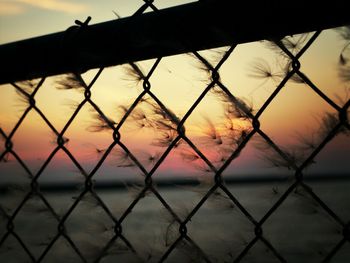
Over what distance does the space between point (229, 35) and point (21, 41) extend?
73 cm

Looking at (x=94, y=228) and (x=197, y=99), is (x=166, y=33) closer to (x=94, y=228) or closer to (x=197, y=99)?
(x=197, y=99)

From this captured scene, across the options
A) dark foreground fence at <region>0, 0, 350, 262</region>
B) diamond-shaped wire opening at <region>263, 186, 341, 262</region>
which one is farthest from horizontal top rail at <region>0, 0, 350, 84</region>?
diamond-shaped wire opening at <region>263, 186, 341, 262</region>

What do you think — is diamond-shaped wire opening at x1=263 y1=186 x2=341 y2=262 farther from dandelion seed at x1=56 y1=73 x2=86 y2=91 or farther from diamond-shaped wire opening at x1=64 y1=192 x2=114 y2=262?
dandelion seed at x1=56 y1=73 x2=86 y2=91

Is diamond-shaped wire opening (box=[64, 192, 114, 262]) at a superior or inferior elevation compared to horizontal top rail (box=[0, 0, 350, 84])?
inferior

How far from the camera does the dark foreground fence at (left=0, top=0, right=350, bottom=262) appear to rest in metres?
0.84

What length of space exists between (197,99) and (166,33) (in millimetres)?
188

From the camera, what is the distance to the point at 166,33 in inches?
37.9

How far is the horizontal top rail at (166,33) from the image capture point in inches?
32.2

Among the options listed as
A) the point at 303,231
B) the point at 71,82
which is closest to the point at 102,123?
the point at 71,82

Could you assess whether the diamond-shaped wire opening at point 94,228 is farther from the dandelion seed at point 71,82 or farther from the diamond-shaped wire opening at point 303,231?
the diamond-shaped wire opening at point 303,231

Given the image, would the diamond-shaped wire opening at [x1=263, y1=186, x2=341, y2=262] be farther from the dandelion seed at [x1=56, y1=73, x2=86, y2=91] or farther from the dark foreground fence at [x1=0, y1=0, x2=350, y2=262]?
the dandelion seed at [x1=56, y1=73, x2=86, y2=91]

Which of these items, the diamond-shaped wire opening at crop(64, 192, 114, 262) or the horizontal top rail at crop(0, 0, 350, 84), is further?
the diamond-shaped wire opening at crop(64, 192, 114, 262)

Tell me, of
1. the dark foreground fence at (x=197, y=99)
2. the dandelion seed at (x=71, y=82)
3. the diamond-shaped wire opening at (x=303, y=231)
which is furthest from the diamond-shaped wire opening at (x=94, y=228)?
the diamond-shaped wire opening at (x=303, y=231)

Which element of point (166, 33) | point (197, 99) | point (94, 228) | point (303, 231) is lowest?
point (94, 228)
